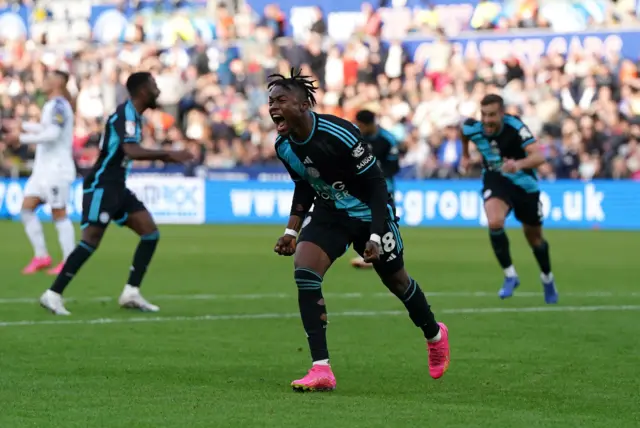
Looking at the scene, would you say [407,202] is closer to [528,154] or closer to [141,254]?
[528,154]

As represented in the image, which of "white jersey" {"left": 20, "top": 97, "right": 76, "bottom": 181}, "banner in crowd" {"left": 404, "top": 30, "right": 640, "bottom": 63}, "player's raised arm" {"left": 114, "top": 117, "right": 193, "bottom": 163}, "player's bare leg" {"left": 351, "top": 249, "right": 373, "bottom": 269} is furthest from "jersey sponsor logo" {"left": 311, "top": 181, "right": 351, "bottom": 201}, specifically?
"banner in crowd" {"left": 404, "top": 30, "right": 640, "bottom": 63}

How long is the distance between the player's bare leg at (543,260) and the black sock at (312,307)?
5988 mm

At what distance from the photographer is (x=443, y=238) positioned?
24.3 meters

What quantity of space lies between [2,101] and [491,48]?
536 inches

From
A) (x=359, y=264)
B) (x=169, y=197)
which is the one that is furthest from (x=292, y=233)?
(x=169, y=197)

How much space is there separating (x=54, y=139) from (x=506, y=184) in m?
5.25

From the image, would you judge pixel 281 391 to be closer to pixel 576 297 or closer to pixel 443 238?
pixel 576 297

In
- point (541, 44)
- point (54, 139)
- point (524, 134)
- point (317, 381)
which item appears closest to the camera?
point (317, 381)

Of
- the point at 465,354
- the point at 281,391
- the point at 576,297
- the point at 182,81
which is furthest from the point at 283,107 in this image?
the point at 182,81

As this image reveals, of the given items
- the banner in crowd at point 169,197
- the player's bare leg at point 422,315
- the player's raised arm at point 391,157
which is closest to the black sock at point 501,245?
the player's raised arm at point 391,157

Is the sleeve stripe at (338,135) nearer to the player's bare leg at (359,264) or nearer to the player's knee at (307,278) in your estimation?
the player's knee at (307,278)

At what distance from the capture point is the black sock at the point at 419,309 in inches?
316

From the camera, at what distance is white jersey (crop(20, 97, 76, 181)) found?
573 inches

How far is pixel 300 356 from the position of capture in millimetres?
9078
